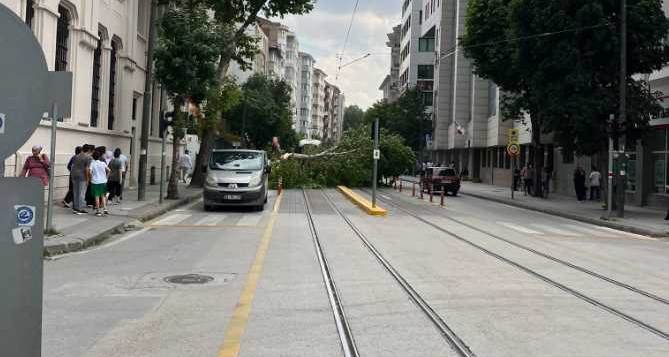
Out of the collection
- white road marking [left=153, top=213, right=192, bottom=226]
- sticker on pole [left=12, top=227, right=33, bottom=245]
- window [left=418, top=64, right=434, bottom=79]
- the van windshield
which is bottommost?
→ white road marking [left=153, top=213, right=192, bottom=226]

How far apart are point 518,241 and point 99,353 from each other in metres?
11.1

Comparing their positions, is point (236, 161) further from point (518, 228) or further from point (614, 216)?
point (614, 216)

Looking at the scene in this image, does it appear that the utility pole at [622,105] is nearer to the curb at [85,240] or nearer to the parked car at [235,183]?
the parked car at [235,183]

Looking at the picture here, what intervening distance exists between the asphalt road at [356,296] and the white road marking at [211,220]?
1399 mm

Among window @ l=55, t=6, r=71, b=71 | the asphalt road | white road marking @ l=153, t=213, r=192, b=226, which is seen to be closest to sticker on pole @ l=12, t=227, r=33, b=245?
the asphalt road

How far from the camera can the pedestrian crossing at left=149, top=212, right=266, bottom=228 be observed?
16594 millimetres

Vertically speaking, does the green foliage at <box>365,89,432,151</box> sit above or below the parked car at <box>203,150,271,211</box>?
above

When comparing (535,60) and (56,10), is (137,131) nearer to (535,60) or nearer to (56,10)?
(56,10)

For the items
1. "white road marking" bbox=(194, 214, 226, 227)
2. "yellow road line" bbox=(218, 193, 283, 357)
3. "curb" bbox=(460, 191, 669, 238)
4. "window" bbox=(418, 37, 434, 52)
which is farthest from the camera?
"window" bbox=(418, 37, 434, 52)

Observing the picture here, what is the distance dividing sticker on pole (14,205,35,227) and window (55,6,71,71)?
57.1 ft

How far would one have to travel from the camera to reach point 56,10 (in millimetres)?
18312

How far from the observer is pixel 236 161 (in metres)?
21.8

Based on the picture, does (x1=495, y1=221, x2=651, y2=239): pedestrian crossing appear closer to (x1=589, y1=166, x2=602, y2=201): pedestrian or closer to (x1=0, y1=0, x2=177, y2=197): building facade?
(x1=589, y1=166, x2=602, y2=201): pedestrian

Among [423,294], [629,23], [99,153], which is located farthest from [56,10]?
[629,23]
